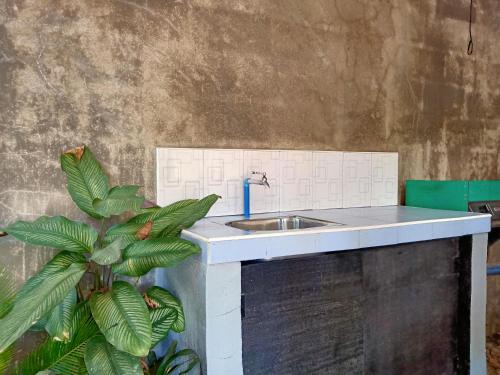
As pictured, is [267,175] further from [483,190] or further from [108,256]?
[483,190]

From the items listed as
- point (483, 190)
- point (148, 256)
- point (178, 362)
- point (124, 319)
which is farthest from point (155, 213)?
point (483, 190)

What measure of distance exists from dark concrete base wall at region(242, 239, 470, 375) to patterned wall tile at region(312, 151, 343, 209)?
73 cm

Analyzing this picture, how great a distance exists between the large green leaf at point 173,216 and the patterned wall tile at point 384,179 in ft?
5.38

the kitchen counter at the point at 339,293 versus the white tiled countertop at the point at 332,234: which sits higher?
the white tiled countertop at the point at 332,234

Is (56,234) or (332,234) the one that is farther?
(332,234)

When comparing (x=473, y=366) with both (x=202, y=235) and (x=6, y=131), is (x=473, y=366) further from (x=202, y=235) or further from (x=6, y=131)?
(x=6, y=131)

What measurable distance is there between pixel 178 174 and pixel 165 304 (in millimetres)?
780

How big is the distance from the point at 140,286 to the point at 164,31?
4.53 feet

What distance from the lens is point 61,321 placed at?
1339 millimetres

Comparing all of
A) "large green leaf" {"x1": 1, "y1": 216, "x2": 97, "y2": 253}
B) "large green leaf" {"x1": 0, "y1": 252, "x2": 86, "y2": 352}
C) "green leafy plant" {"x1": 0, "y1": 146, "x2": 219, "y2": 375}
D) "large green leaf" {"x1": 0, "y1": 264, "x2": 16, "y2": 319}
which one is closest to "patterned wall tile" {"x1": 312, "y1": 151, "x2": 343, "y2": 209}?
"green leafy plant" {"x1": 0, "y1": 146, "x2": 219, "y2": 375}

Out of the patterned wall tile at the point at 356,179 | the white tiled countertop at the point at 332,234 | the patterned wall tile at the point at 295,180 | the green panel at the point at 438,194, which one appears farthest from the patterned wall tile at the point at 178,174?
the green panel at the point at 438,194

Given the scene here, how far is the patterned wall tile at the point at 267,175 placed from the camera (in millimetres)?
2279

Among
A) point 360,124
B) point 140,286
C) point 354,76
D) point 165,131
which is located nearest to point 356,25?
point 354,76

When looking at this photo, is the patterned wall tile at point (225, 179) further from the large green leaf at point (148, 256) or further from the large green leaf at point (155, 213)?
the large green leaf at point (148, 256)
